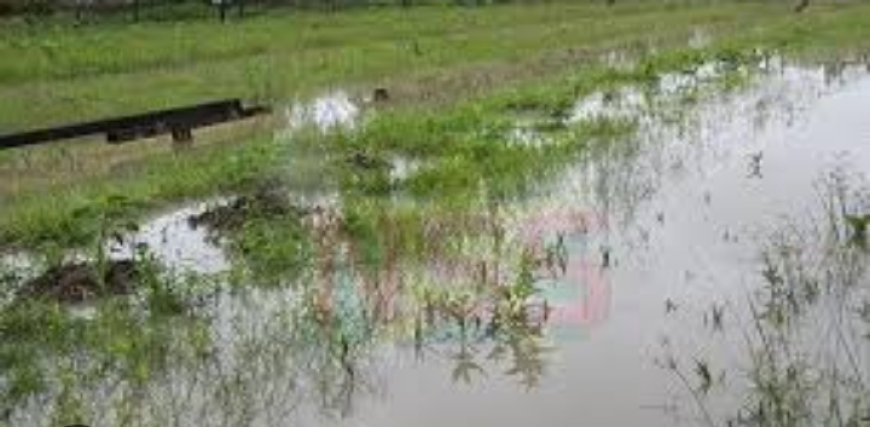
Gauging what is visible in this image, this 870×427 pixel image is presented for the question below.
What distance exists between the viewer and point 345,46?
1032 inches

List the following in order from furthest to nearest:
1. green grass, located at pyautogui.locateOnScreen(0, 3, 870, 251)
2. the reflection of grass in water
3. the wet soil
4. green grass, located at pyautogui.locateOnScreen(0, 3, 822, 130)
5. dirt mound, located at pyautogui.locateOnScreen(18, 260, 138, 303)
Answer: green grass, located at pyautogui.locateOnScreen(0, 3, 822, 130)
green grass, located at pyautogui.locateOnScreen(0, 3, 870, 251)
the wet soil
dirt mound, located at pyautogui.locateOnScreen(18, 260, 138, 303)
the reflection of grass in water

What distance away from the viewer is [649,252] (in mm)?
9664

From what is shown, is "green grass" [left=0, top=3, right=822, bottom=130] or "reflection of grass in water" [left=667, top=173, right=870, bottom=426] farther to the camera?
"green grass" [left=0, top=3, right=822, bottom=130]

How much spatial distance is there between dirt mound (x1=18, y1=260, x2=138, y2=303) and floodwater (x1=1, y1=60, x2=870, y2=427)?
676 millimetres

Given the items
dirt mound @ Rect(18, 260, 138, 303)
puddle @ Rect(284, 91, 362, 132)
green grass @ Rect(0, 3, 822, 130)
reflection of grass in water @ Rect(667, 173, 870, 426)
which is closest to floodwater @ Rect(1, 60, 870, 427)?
reflection of grass in water @ Rect(667, 173, 870, 426)

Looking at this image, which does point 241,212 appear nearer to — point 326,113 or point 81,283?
point 81,283

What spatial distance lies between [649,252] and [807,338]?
2159 mm

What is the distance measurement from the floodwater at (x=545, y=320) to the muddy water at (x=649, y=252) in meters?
0.02

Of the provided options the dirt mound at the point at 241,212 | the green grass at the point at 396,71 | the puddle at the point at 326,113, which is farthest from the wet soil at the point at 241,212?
the puddle at the point at 326,113

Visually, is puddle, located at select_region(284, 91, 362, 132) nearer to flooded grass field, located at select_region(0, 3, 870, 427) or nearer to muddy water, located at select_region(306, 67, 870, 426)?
flooded grass field, located at select_region(0, 3, 870, 427)

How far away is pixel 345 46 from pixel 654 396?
65.2 feet

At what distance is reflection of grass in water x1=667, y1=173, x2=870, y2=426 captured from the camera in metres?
6.55

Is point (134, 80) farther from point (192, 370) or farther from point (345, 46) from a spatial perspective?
point (192, 370)

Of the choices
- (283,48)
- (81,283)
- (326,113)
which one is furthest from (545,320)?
(283,48)
